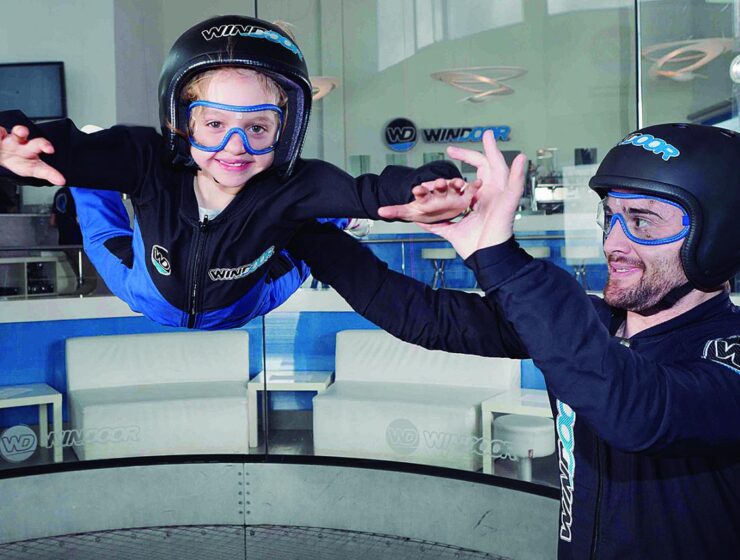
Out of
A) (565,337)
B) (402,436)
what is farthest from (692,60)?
(565,337)

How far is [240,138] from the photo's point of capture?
62.0 inches

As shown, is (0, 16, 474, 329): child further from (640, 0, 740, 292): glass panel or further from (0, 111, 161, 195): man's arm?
(640, 0, 740, 292): glass panel

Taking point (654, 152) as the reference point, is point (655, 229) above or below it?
below

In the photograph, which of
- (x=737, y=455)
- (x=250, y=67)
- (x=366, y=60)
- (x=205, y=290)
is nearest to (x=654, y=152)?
(x=737, y=455)

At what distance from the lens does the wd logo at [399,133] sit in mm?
5078

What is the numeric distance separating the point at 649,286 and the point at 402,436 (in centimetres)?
299

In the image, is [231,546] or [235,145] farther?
[231,546]

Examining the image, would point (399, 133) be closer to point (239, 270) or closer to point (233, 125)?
point (239, 270)

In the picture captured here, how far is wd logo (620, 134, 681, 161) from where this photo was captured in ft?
5.05

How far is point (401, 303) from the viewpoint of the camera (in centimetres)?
186

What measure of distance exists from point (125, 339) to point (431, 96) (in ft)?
7.68

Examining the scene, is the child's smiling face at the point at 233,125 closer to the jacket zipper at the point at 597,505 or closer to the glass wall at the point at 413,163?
the jacket zipper at the point at 597,505

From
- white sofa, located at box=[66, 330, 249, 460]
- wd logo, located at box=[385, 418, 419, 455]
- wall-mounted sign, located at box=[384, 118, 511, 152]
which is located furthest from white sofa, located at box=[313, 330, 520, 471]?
→ wall-mounted sign, located at box=[384, 118, 511, 152]

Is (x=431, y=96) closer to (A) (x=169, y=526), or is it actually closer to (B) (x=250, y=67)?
(A) (x=169, y=526)
